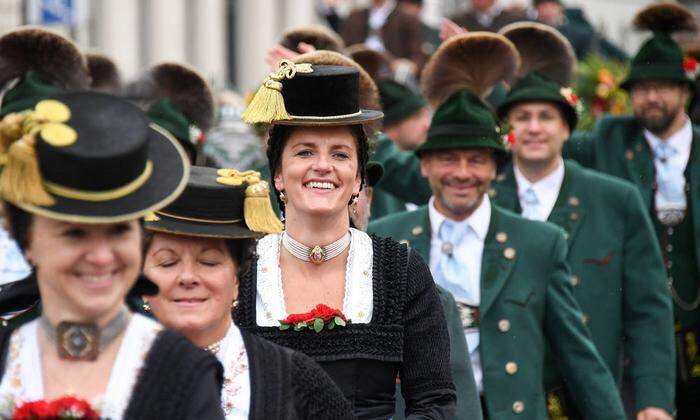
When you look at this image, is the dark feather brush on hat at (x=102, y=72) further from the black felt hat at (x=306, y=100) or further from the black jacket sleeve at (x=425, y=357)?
the black jacket sleeve at (x=425, y=357)

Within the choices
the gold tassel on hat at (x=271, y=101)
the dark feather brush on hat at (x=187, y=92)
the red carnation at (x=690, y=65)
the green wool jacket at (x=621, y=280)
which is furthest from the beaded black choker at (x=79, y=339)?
the red carnation at (x=690, y=65)

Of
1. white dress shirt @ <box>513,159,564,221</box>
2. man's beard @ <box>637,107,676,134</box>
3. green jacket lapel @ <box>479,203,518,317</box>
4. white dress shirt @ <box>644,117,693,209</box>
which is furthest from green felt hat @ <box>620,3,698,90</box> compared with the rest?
green jacket lapel @ <box>479,203,518,317</box>

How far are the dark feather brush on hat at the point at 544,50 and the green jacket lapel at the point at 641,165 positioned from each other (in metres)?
0.84

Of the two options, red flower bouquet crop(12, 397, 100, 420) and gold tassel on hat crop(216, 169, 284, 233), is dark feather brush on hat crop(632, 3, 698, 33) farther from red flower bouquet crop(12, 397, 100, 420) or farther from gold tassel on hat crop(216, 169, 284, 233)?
red flower bouquet crop(12, 397, 100, 420)

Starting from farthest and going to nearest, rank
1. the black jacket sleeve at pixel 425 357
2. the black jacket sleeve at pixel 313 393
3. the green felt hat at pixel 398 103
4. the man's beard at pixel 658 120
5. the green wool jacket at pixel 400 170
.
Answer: the green felt hat at pixel 398 103 < the man's beard at pixel 658 120 < the green wool jacket at pixel 400 170 < the black jacket sleeve at pixel 425 357 < the black jacket sleeve at pixel 313 393

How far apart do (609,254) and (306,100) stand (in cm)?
283

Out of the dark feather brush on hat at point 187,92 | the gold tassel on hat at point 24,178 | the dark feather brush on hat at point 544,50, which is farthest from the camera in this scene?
the dark feather brush on hat at point 187,92

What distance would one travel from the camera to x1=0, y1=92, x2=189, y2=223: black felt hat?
11.1 feet

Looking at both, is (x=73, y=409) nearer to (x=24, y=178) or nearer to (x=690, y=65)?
(x=24, y=178)

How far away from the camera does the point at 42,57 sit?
7500 millimetres

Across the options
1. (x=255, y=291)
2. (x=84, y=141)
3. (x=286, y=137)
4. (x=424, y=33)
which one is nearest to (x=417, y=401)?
(x=255, y=291)

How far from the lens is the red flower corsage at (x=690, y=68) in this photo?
30.8 ft

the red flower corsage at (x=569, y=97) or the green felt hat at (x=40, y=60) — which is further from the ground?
the green felt hat at (x=40, y=60)

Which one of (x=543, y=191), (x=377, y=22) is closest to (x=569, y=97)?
(x=543, y=191)
